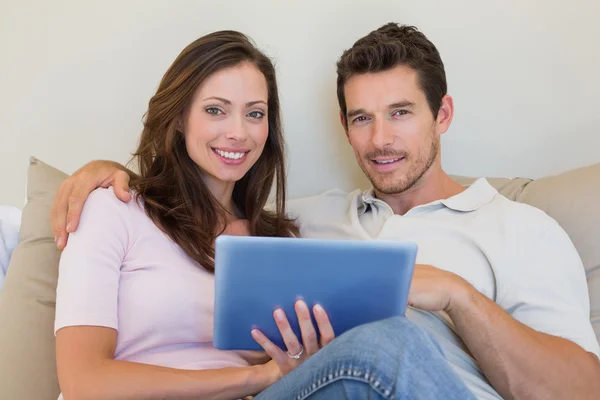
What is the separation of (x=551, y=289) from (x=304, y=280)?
63 cm

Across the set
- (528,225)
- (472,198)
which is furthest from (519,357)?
(472,198)

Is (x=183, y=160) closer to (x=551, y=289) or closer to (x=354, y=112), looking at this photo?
(x=354, y=112)

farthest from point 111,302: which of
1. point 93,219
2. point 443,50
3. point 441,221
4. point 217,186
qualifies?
point 443,50

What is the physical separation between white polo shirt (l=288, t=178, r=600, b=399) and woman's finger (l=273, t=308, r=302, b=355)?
359mm

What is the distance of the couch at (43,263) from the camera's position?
128cm

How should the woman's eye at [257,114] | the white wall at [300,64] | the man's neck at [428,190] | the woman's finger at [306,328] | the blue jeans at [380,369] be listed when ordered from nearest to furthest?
the blue jeans at [380,369]
the woman's finger at [306,328]
the woman's eye at [257,114]
the man's neck at [428,190]
the white wall at [300,64]

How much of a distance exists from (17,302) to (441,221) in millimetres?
963

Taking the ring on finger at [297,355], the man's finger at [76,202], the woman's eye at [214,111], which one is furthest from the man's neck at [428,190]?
the man's finger at [76,202]

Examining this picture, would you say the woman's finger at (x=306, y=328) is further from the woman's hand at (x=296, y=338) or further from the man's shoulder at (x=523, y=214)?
the man's shoulder at (x=523, y=214)

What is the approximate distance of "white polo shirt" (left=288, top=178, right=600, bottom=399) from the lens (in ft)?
4.33

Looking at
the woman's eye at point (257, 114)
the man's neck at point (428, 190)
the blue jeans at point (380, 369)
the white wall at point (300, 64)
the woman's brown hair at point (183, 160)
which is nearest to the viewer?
the blue jeans at point (380, 369)

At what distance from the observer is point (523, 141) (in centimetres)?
187

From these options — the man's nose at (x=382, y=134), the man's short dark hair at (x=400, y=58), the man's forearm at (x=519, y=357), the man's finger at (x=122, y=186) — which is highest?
the man's short dark hair at (x=400, y=58)

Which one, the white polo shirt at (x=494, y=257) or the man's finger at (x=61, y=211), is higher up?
the man's finger at (x=61, y=211)
